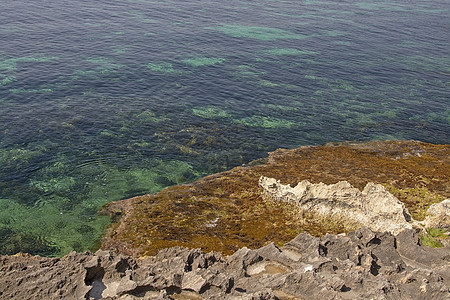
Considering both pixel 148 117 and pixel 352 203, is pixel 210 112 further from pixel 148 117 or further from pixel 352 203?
pixel 352 203

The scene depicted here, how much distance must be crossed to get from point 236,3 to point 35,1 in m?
59.1

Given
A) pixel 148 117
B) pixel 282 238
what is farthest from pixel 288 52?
pixel 282 238

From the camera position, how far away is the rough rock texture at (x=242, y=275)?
72.5 ft

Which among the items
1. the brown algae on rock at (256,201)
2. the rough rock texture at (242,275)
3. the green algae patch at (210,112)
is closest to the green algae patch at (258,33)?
the green algae patch at (210,112)

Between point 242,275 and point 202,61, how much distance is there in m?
59.8

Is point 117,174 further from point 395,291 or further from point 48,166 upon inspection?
point 395,291

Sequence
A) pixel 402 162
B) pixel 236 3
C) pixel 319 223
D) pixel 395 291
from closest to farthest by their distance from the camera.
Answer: pixel 395 291 < pixel 319 223 < pixel 402 162 < pixel 236 3

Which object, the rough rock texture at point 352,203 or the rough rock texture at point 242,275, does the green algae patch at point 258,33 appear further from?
the rough rock texture at point 242,275

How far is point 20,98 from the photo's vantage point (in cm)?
5872

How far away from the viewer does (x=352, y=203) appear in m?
35.3

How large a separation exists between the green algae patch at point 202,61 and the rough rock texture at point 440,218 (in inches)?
2073

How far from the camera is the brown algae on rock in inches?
1335

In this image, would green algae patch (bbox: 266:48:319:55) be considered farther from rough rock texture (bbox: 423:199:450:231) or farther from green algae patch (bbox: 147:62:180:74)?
rough rock texture (bbox: 423:199:450:231)

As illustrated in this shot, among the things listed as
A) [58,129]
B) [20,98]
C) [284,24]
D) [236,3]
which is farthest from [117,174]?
[236,3]
